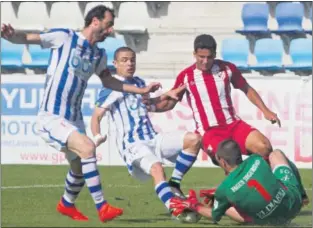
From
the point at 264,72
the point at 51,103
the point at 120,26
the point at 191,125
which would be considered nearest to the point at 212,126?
the point at 51,103

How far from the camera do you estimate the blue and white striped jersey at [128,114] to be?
1226cm

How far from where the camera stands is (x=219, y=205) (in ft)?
32.3

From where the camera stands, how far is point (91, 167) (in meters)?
10.4

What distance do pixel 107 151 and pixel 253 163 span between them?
11041 millimetres

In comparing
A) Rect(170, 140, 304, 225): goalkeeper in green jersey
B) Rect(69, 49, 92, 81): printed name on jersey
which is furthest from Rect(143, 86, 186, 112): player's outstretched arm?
Rect(170, 140, 304, 225): goalkeeper in green jersey

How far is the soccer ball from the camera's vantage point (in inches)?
406

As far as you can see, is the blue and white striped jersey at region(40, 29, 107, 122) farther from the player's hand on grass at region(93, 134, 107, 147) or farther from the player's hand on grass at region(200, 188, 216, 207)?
the player's hand on grass at region(200, 188, 216, 207)

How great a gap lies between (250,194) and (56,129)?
212cm

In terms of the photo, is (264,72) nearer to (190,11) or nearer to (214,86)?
(190,11)

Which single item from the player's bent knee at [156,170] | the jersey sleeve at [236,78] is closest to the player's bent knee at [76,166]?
the player's bent knee at [156,170]

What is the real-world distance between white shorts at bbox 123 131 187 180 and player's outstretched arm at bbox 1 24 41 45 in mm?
1888

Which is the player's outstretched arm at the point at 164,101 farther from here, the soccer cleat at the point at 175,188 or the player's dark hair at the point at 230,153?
the player's dark hair at the point at 230,153

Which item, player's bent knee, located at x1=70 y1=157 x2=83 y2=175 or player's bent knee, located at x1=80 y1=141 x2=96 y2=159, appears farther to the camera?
player's bent knee, located at x1=70 y1=157 x2=83 y2=175

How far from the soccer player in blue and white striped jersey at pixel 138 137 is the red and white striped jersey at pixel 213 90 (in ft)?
0.96
